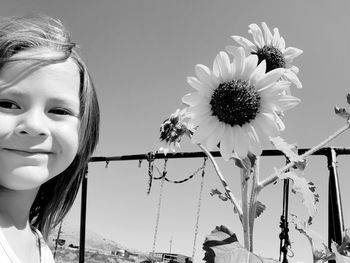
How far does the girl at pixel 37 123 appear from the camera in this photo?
→ 1.11 m

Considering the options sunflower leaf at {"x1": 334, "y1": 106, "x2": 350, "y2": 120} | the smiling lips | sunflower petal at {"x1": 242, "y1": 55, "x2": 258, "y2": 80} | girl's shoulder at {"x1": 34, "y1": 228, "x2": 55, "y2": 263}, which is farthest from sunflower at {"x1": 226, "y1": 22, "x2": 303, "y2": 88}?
girl's shoulder at {"x1": 34, "y1": 228, "x2": 55, "y2": 263}

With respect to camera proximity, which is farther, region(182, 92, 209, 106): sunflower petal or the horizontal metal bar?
the horizontal metal bar

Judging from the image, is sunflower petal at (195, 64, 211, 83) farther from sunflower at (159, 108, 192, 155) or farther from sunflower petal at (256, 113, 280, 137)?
sunflower at (159, 108, 192, 155)

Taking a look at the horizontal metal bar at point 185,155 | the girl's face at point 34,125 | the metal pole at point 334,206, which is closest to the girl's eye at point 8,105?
the girl's face at point 34,125

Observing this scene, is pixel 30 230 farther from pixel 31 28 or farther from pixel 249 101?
Answer: pixel 249 101

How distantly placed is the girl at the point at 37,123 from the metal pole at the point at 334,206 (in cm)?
99

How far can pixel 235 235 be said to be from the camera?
0.92 metres

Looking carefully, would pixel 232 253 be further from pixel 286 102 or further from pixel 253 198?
pixel 286 102

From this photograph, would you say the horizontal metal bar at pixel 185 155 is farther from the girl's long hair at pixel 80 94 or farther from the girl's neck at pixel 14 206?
the girl's neck at pixel 14 206

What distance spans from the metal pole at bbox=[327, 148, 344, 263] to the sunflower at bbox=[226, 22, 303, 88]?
67cm

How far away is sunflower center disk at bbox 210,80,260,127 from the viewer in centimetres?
90

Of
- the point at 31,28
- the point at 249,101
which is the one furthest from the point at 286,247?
the point at 31,28

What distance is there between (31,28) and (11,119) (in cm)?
44

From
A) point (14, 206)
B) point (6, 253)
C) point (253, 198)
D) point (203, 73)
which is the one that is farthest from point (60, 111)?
point (253, 198)
